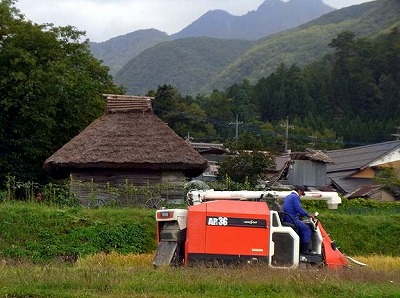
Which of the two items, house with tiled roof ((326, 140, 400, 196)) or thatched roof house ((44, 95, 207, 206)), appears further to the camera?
house with tiled roof ((326, 140, 400, 196))

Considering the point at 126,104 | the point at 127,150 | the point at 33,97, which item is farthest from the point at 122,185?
the point at 33,97

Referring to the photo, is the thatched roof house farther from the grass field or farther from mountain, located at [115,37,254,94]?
mountain, located at [115,37,254,94]

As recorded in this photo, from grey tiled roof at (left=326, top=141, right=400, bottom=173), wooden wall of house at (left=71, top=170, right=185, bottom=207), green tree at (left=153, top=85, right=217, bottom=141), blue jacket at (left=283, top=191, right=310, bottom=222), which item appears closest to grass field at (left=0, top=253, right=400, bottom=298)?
blue jacket at (left=283, top=191, right=310, bottom=222)

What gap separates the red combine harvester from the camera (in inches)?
487

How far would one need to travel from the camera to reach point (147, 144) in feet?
87.8

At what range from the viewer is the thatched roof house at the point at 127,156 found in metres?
26.0

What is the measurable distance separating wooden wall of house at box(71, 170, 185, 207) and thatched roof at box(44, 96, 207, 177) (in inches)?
23.0

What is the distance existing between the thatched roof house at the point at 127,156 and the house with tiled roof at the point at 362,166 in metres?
23.3

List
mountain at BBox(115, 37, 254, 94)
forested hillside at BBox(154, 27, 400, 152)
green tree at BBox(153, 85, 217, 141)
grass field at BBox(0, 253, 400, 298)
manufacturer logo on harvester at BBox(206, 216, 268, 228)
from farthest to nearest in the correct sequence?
mountain at BBox(115, 37, 254, 94) < forested hillside at BBox(154, 27, 400, 152) < green tree at BBox(153, 85, 217, 141) < manufacturer logo on harvester at BBox(206, 216, 268, 228) < grass field at BBox(0, 253, 400, 298)

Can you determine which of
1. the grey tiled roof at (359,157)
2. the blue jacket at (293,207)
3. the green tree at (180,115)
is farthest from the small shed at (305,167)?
the blue jacket at (293,207)

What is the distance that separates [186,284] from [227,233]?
8.91ft

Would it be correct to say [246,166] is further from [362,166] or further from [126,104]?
[362,166]

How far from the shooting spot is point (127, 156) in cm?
2614

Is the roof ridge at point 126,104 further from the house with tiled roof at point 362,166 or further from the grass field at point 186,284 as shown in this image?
the house with tiled roof at point 362,166
